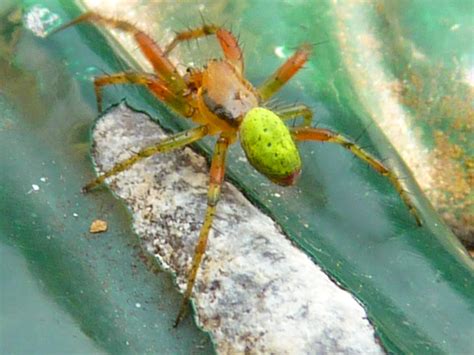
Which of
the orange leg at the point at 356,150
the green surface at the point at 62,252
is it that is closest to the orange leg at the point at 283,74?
the orange leg at the point at 356,150

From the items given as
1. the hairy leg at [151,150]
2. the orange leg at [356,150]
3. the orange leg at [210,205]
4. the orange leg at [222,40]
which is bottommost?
the orange leg at [356,150]

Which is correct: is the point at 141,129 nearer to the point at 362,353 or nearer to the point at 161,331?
the point at 161,331

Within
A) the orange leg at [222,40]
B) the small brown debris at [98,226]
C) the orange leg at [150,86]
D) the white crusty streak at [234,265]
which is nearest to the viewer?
the white crusty streak at [234,265]

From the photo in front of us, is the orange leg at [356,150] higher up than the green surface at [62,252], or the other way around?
the green surface at [62,252]

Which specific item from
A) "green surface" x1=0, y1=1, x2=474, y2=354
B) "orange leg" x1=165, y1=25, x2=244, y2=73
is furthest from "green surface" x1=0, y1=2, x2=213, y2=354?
"orange leg" x1=165, y1=25, x2=244, y2=73

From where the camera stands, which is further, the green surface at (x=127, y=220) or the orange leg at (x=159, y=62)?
the orange leg at (x=159, y=62)

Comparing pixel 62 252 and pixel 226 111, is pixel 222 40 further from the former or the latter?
pixel 62 252

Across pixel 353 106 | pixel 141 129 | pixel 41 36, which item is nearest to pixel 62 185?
pixel 141 129

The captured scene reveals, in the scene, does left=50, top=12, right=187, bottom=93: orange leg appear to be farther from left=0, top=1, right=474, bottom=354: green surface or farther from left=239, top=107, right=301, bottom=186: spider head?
left=239, top=107, right=301, bottom=186: spider head

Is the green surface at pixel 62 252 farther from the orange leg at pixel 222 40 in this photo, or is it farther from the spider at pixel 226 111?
the orange leg at pixel 222 40
